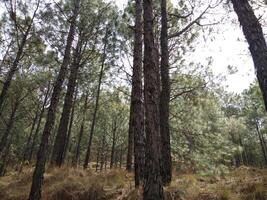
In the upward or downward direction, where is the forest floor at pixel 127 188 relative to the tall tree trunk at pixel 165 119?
downward

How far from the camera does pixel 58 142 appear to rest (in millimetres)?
12031

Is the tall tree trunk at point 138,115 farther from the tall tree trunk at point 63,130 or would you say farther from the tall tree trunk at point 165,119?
the tall tree trunk at point 63,130

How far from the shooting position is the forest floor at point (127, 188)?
5242 mm

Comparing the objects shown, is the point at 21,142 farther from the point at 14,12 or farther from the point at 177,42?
the point at 177,42

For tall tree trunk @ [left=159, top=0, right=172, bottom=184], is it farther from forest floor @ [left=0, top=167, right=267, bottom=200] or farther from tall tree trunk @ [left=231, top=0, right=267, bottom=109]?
tall tree trunk @ [left=231, top=0, right=267, bottom=109]

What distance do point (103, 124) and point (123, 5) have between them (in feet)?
52.4

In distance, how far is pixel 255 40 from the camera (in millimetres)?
4957

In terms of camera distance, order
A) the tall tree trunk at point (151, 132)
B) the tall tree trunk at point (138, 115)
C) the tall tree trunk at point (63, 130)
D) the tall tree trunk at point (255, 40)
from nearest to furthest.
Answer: the tall tree trunk at point (151, 132)
the tall tree trunk at point (255, 40)
the tall tree trunk at point (138, 115)
the tall tree trunk at point (63, 130)

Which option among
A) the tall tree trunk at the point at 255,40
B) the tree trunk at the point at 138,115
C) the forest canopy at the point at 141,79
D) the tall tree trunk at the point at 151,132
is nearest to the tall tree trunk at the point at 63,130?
the forest canopy at the point at 141,79

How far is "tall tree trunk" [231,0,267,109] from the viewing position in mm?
4609

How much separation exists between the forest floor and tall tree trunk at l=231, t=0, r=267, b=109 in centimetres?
206

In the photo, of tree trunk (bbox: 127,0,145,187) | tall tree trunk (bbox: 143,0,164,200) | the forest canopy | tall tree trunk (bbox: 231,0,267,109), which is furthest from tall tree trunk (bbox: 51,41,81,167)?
tall tree trunk (bbox: 231,0,267,109)

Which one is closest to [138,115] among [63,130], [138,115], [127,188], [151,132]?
[138,115]

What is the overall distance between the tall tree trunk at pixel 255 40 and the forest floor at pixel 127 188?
6.77 feet
